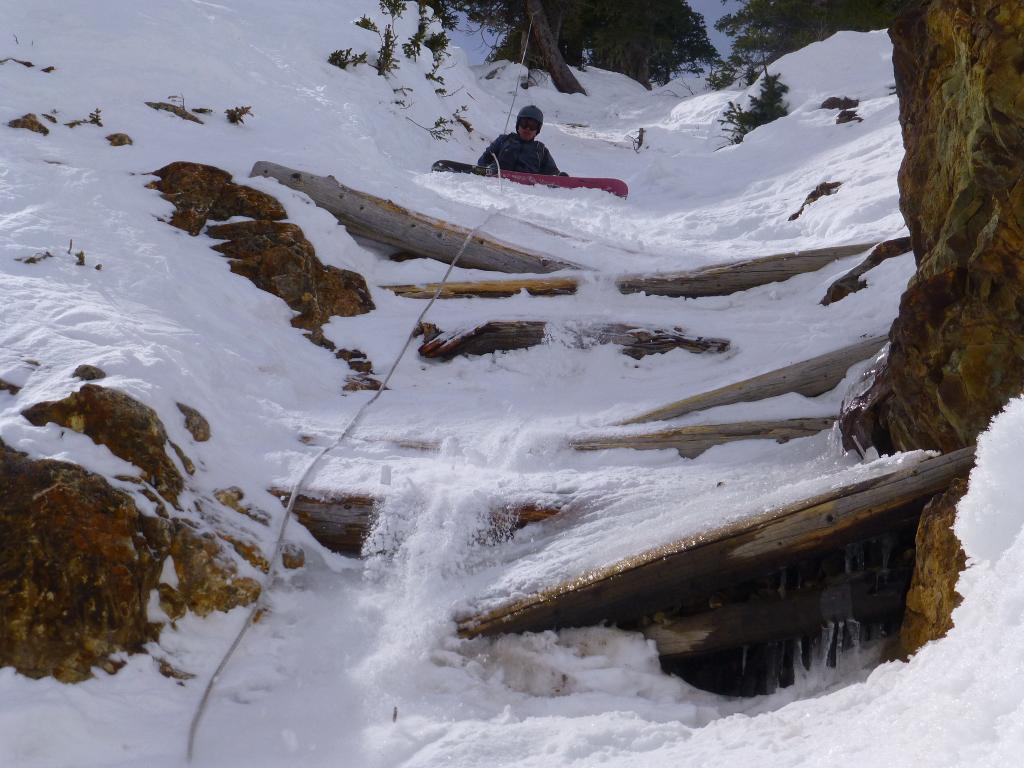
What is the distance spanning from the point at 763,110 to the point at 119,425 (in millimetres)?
12304

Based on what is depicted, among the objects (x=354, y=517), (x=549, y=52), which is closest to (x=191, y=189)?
(x=354, y=517)

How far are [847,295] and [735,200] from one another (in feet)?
14.6

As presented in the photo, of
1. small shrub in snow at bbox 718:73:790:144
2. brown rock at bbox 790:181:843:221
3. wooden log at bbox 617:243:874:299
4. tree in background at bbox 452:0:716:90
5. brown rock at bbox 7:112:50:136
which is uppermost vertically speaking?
tree in background at bbox 452:0:716:90

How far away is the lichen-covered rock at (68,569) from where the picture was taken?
2738 mm

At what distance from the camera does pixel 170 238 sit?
5363 mm

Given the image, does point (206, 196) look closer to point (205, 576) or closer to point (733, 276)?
point (205, 576)

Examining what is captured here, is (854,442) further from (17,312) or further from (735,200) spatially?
(735,200)

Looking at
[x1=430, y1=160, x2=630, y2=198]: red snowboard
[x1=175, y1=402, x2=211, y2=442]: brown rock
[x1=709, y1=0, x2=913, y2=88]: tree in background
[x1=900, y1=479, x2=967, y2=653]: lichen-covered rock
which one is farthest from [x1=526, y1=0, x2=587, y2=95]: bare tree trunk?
[x1=900, y1=479, x2=967, y2=653]: lichen-covered rock

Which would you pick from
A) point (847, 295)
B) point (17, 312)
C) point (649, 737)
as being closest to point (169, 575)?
point (17, 312)

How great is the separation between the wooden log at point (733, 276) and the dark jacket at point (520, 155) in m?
4.38

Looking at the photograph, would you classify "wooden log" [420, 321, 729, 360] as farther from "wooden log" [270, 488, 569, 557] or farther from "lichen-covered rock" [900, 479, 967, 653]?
"lichen-covered rock" [900, 479, 967, 653]

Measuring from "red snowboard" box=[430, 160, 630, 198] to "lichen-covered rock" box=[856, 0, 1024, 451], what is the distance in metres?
5.80

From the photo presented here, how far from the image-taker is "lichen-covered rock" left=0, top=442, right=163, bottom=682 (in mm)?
2738

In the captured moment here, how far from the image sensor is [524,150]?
10125 mm
